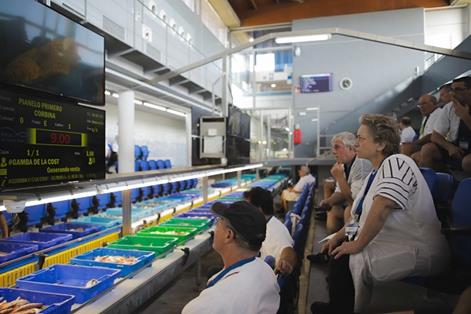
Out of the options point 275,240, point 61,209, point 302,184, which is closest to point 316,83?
point 302,184

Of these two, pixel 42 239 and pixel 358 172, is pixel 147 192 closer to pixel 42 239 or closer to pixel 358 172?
pixel 42 239

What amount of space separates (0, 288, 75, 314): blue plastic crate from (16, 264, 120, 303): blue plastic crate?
9cm

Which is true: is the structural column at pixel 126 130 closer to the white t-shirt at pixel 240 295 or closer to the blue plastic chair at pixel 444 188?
the blue plastic chair at pixel 444 188

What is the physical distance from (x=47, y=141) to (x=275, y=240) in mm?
1593

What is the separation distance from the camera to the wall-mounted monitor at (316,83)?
43.9 feet

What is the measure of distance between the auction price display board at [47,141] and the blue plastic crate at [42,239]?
83cm

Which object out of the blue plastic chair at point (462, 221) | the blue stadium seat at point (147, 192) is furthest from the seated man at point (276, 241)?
the blue stadium seat at point (147, 192)

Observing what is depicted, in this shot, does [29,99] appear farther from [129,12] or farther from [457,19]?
[457,19]

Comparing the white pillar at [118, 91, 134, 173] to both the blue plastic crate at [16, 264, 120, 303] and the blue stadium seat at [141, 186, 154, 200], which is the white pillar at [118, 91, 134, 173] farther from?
the blue plastic crate at [16, 264, 120, 303]

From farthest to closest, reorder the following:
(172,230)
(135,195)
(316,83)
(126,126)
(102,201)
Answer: (316,83), (135,195), (102,201), (126,126), (172,230)

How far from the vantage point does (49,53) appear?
2156 mm

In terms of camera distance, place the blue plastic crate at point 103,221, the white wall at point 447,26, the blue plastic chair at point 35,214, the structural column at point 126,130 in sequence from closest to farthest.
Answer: the blue plastic crate at point 103,221 < the blue plastic chair at point 35,214 < the structural column at point 126,130 < the white wall at point 447,26

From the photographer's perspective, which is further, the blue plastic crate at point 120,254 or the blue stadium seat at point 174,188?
the blue stadium seat at point 174,188

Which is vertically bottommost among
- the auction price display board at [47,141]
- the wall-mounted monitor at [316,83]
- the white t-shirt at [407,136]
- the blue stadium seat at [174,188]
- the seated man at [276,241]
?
the blue stadium seat at [174,188]
